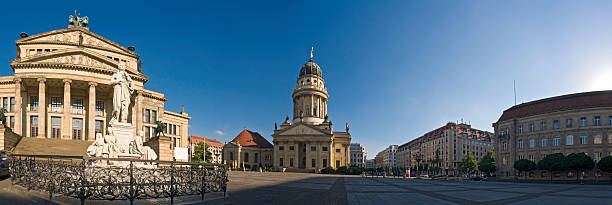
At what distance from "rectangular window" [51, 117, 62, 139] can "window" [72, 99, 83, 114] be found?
6.19 feet

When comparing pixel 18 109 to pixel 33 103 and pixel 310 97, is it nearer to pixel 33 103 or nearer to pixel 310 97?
pixel 33 103

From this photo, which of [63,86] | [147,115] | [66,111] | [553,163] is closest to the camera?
[66,111]

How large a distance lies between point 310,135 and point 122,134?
73.8 metres

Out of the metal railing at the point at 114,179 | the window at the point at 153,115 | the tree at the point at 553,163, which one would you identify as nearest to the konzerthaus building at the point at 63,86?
the window at the point at 153,115

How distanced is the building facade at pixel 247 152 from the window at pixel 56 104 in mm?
54507

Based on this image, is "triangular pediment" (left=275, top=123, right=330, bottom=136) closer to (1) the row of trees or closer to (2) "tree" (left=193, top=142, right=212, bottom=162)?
(2) "tree" (left=193, top=142, right=212, bottom=162)

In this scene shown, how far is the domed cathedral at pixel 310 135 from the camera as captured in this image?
3472 inches

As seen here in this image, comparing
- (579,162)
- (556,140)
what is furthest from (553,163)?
(556,140)

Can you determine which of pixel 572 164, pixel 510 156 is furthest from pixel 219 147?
pixel 572 164

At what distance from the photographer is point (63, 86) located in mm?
38938

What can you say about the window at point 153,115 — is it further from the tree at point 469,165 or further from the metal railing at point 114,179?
the tree at point 469,165

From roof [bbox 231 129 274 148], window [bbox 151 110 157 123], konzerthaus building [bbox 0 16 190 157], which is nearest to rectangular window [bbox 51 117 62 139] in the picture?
konzerthaus building [bbox 0 16 190 157]

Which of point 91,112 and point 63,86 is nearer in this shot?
point 91,112

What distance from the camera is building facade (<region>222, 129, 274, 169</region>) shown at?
315ft
